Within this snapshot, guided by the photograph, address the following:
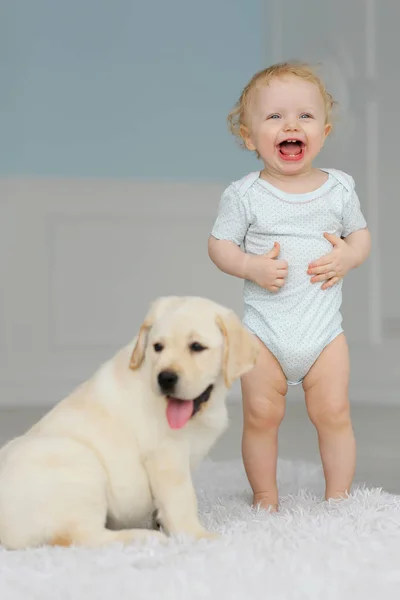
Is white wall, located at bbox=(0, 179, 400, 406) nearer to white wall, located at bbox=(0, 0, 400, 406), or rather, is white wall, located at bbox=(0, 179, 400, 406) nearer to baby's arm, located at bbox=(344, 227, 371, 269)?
white wall, located at bbox=(0, 0, 400, 406)

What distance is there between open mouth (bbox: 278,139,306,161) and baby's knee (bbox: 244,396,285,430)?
1.47ft

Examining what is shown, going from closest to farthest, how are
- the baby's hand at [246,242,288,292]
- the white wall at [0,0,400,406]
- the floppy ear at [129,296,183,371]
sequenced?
the floppy ear at [129,296,183,371]
the baby's hand at [246,242,288,292]
the white wall at [0,0,400,406]

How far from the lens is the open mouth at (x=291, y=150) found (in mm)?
1680

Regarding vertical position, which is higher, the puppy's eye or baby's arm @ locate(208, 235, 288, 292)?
baby's arm @ locate(208, 235, 288, 292)

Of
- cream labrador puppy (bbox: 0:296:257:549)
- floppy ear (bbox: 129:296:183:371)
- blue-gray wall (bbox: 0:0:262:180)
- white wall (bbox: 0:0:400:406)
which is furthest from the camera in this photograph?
blue-gray wall (bbox: 0:0:262:180)

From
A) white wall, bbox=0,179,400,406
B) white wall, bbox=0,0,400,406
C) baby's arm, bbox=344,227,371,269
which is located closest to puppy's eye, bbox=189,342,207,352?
baby's arm, bbox=344,227,371,269

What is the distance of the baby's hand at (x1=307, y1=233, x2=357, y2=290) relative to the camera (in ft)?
→ 5.46

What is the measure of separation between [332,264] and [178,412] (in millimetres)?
509

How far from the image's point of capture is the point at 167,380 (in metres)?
1.25

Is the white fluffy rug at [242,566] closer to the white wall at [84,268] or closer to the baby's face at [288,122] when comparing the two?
the baby's face at [288,122]

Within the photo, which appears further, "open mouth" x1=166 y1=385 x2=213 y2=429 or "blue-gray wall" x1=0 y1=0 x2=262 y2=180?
"blue-gray wall" x1=0 y1=0 x2=262 y2=180

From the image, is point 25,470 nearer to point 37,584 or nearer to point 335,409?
point 37,584

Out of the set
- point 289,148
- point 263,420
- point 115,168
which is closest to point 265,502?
point 263,420

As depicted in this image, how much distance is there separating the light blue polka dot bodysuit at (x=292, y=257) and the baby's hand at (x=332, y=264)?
0.5 inches
